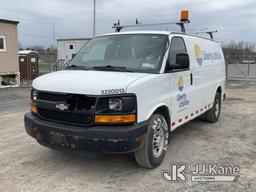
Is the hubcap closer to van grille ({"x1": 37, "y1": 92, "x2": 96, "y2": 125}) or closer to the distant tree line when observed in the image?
van grille ({"x1": 37, "y1": 92, "x2": 96, "y2": 125})

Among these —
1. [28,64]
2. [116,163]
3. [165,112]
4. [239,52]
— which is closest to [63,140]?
[116,163]

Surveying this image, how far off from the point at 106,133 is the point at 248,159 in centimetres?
260

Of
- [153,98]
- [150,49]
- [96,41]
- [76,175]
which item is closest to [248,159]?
[153,98]

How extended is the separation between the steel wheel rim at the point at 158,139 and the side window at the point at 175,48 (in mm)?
1045

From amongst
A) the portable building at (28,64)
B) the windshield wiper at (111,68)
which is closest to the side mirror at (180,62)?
the windshield wiper at (111,68)

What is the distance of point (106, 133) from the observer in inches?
155

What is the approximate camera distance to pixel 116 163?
16.0ft

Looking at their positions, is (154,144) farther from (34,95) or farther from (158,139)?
(34,95)

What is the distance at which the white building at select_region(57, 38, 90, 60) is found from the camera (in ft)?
80.2

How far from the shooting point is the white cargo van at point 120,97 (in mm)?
3994

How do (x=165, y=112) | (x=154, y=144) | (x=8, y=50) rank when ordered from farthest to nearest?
(x=8, y=50)
(x=165, y=112)
(x=154, y=144)

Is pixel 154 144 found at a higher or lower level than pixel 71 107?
lower

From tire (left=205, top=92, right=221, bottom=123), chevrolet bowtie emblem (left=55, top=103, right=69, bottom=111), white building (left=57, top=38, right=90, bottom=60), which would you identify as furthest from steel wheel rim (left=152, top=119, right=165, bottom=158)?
white building (left=57, top=38, right=90, bottom=60)

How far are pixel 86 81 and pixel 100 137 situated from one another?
764 millimetres
